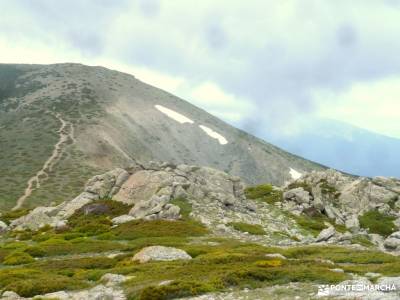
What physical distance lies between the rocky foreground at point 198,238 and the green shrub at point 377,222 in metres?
0.14

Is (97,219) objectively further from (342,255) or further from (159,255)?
(342,255)

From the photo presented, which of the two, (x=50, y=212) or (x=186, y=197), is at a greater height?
(x=186, y=197)

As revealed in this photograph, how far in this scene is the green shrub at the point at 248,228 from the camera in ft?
167

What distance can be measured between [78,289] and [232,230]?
28.0 metres

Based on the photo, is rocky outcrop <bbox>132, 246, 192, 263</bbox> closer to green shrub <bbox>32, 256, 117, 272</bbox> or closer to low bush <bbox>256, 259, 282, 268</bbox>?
green shrub <bbox>32, 256, 117, 272</bbox>

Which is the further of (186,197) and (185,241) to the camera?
(186,197)

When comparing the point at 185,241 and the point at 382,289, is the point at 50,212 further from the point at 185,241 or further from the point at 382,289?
the point at 382,289

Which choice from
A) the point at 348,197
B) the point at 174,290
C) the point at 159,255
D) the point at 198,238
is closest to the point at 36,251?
the point at 159,255

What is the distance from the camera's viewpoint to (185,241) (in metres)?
44.5

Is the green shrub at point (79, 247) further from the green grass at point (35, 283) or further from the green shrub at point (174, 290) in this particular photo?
the green shrub at point (174, 290)

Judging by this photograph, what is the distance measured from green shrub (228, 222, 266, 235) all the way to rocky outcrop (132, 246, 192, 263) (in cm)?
1710

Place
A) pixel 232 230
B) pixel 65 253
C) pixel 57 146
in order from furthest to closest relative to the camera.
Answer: pixel 57 146 → pixel 232 230 → pixel 65 253

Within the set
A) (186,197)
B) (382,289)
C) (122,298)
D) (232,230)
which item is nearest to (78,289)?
(122,298)

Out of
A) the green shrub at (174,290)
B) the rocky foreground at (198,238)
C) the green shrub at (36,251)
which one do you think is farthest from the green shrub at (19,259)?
the green shrub at (174,290)
